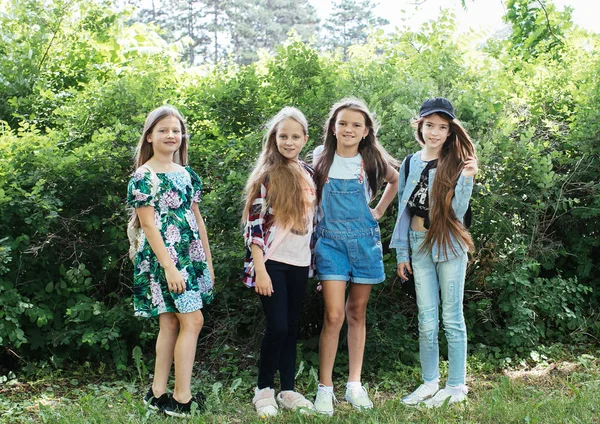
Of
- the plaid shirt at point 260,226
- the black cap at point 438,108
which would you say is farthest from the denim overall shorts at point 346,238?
the black cap at point 438,108

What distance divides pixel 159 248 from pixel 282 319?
83 centimetres

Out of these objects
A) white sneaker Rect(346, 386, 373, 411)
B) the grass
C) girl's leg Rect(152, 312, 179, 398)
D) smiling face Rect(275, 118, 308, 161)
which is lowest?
the grass

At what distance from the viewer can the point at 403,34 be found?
22.0 feet

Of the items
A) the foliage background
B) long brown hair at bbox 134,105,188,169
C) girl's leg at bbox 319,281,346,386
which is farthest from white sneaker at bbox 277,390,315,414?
long brown hair at bbox 134,105,188,169

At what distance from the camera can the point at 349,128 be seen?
4.24 m

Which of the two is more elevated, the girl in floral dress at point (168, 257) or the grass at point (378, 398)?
the girl in floral dress at point (168, 257)

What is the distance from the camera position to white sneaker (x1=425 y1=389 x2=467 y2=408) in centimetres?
428

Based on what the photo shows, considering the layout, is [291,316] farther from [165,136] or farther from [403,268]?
[165,136]

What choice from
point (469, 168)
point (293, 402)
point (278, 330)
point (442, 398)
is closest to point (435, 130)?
point (469, 168)

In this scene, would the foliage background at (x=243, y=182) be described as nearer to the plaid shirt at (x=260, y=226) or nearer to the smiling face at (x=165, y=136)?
the plaid shirt at (x=260, y=226)

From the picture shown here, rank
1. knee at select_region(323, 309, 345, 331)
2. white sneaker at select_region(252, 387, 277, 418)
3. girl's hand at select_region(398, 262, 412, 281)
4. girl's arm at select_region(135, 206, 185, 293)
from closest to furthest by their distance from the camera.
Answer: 1. girl's arm at select_region(135, 206, 185, 293)
2. white sneaker at select_region(252, 387, 277, 418)
3. knee at select_region(323, 309, 345, 331)
4. girl's hand at select_region(398, 262, 412, 281)

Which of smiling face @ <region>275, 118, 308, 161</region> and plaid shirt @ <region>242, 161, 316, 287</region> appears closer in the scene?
plaid shirt @ <region>242, 161, 316, 287</region>

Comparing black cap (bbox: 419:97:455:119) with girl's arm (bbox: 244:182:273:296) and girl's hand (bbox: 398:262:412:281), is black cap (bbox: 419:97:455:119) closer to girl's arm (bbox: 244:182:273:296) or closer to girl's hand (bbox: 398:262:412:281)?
girl's hand (bbox: 398:262:412:281)

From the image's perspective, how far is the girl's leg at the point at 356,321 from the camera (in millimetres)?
4281
